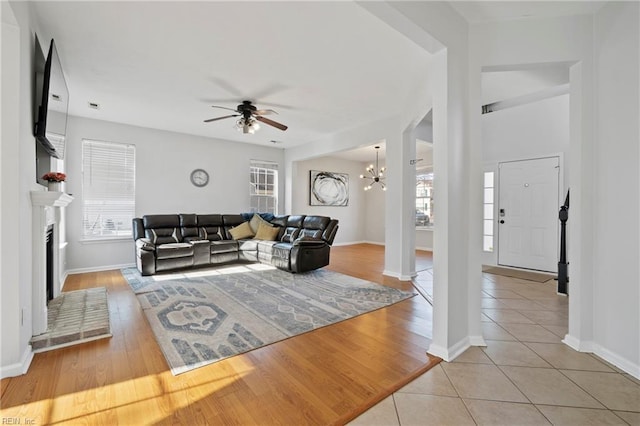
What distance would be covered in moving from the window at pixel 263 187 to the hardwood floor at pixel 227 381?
4.72 metres

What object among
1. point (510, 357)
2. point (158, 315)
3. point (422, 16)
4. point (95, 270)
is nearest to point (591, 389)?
point (510, 357)

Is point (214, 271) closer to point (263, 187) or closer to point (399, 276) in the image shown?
point (263, 187)

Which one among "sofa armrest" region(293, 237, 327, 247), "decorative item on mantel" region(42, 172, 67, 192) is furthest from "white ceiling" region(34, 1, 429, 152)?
"sofa armrest" region(293, 237, 327, 247)

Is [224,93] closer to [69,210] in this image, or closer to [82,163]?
[82,163]

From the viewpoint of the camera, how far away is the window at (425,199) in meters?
7.71

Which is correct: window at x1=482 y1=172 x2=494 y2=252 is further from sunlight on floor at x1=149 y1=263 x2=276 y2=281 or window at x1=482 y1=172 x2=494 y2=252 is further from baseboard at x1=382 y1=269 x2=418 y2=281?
sunlight on floor at x1=149 y1=263 x2=276 y2=281

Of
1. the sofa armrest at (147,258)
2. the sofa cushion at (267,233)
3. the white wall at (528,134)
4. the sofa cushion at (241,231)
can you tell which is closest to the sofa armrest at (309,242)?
the sofa cushion at (267,233)

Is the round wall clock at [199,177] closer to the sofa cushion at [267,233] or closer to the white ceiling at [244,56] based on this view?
the white ceiling at [244,56]

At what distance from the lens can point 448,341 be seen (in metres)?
2.11

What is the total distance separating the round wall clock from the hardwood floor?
401 centimetres

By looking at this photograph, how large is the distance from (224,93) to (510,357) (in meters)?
4.29

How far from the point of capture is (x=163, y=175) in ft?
18.8

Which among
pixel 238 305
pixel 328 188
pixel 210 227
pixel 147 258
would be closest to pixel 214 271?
pixel 147 258

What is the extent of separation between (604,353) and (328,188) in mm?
7018
